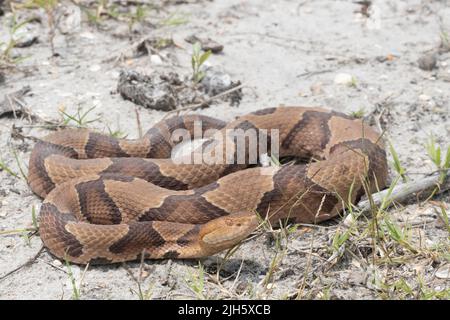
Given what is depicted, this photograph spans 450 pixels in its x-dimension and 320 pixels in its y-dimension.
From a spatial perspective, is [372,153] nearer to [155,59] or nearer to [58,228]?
[58,228]

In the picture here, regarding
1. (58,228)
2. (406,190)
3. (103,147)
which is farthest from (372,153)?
(58,228)

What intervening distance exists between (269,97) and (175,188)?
65.8 inches

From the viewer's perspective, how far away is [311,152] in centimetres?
521

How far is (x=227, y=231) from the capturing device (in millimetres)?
3727

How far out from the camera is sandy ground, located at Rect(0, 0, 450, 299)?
12.2ft

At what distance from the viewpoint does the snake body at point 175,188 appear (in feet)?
12.9

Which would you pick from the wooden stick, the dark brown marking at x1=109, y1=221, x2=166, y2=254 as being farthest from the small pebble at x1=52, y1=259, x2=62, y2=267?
the wooden stick

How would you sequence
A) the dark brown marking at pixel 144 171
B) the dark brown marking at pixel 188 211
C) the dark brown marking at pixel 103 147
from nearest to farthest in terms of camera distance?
the dark brown marking at pixel 188 211, the dark brown marking at pixel 144 171, the dark brown marking at pixel 103 147

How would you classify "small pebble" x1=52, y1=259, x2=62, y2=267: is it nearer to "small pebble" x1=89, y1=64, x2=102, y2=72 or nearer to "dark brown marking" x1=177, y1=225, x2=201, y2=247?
"dark brown marking" x1=177, y1=225, x2=201, y2=247

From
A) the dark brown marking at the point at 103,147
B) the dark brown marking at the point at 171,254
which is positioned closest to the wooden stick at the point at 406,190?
the dark brown marking at the point at 171,254

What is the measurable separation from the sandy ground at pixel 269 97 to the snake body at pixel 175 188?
150 millimetres

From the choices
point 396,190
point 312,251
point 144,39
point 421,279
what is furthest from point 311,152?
point 144,39

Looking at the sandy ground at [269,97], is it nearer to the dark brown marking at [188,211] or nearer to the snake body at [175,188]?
the snake body at [175,188]
